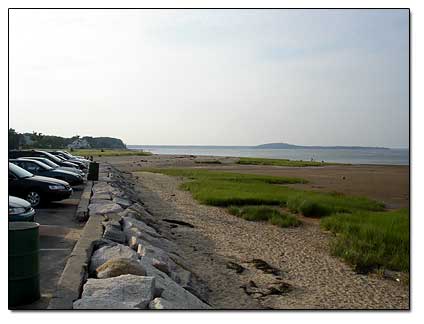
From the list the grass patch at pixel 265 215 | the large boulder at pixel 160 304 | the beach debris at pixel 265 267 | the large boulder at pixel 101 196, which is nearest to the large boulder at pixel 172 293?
the large boulder at pixel 160 304

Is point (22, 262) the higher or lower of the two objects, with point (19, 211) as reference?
lower

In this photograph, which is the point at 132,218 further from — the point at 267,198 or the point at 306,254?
the point at 267,198

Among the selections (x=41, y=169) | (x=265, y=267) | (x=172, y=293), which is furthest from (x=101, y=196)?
(x=172, y=293)

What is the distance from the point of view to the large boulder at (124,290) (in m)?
5.07

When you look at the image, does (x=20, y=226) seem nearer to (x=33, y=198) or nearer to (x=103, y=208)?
(x=103, y=208)

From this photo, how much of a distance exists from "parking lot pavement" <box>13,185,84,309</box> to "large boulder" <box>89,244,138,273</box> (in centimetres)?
47

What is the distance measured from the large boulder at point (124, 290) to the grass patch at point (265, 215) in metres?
8.82

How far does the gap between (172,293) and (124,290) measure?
0.82 metres

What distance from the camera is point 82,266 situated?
611cm

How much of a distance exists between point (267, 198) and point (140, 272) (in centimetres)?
1318

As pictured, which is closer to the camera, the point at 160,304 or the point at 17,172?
the point at 160,304

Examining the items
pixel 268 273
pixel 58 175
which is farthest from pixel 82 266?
pixel 58 175

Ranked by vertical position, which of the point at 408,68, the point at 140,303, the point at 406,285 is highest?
the point at 408,68

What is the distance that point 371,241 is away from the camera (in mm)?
11094
